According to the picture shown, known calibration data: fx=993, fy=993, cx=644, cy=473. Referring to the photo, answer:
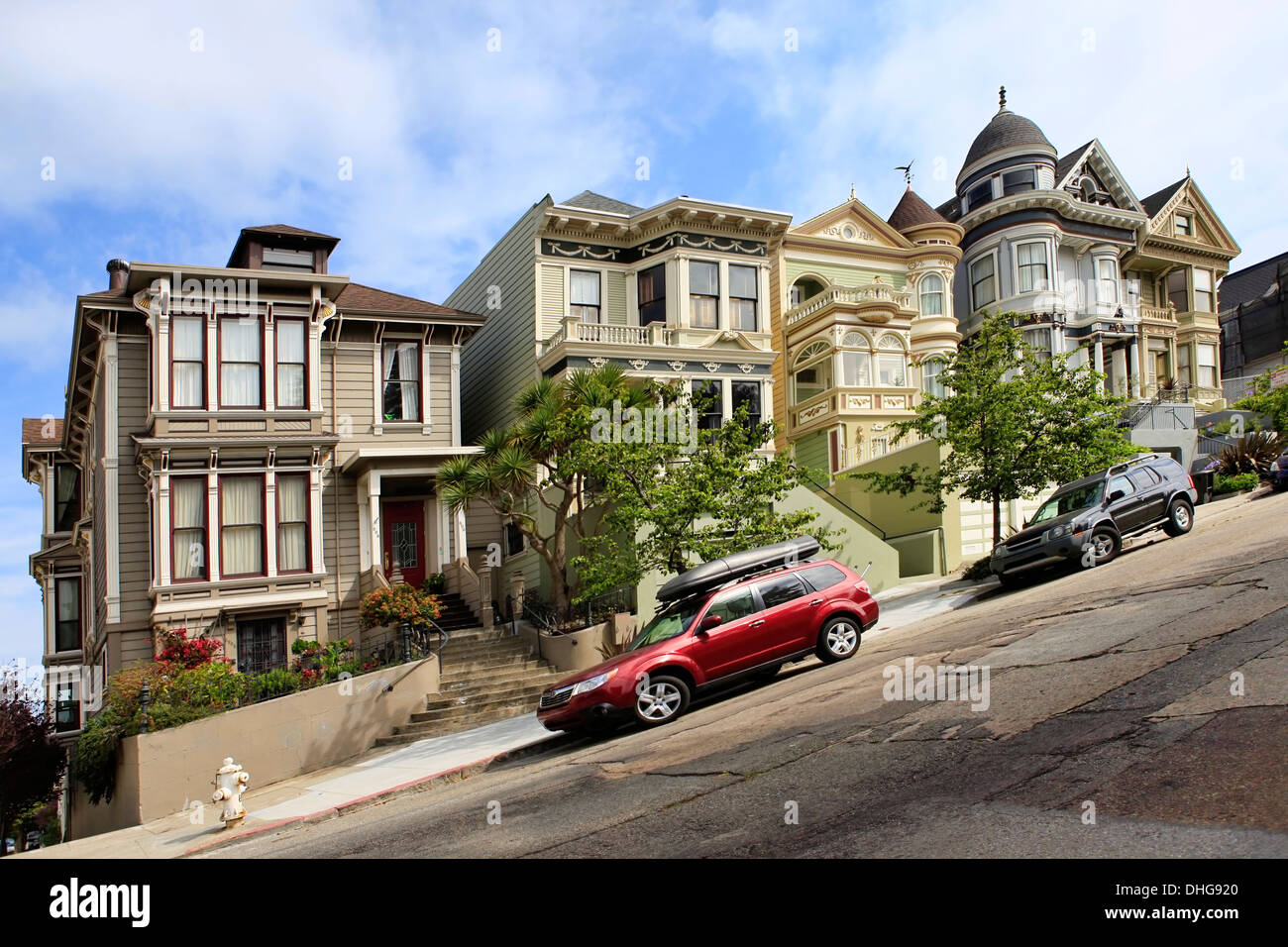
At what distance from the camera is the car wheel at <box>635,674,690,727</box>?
13.1 m

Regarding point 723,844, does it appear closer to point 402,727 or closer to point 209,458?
point 402,727

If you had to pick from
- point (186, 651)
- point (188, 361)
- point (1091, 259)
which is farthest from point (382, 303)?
point (1091, 259)

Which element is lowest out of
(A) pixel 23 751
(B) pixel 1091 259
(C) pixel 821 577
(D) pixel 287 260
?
(A) pixel 23 751

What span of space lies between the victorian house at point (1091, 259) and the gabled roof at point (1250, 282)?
10559 mm

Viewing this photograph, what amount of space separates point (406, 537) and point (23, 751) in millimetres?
9414

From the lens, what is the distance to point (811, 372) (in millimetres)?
33344

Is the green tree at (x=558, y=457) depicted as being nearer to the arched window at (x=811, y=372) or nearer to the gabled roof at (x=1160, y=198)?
the arched window at (x=811, y=372)

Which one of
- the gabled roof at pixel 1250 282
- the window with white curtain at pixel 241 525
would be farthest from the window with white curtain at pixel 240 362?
the gabled roof at pixel 1250 282

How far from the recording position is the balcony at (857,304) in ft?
100

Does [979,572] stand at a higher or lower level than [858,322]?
lower

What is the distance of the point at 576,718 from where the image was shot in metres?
13.2

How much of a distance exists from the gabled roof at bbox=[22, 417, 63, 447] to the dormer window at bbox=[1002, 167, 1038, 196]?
3443 cm

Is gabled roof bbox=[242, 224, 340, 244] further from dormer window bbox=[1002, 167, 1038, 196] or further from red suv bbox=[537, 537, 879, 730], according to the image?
dormer window bbox=[1002, 167, 1038, 196]

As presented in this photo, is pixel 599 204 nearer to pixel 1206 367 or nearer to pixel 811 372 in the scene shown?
pixel 811 372
